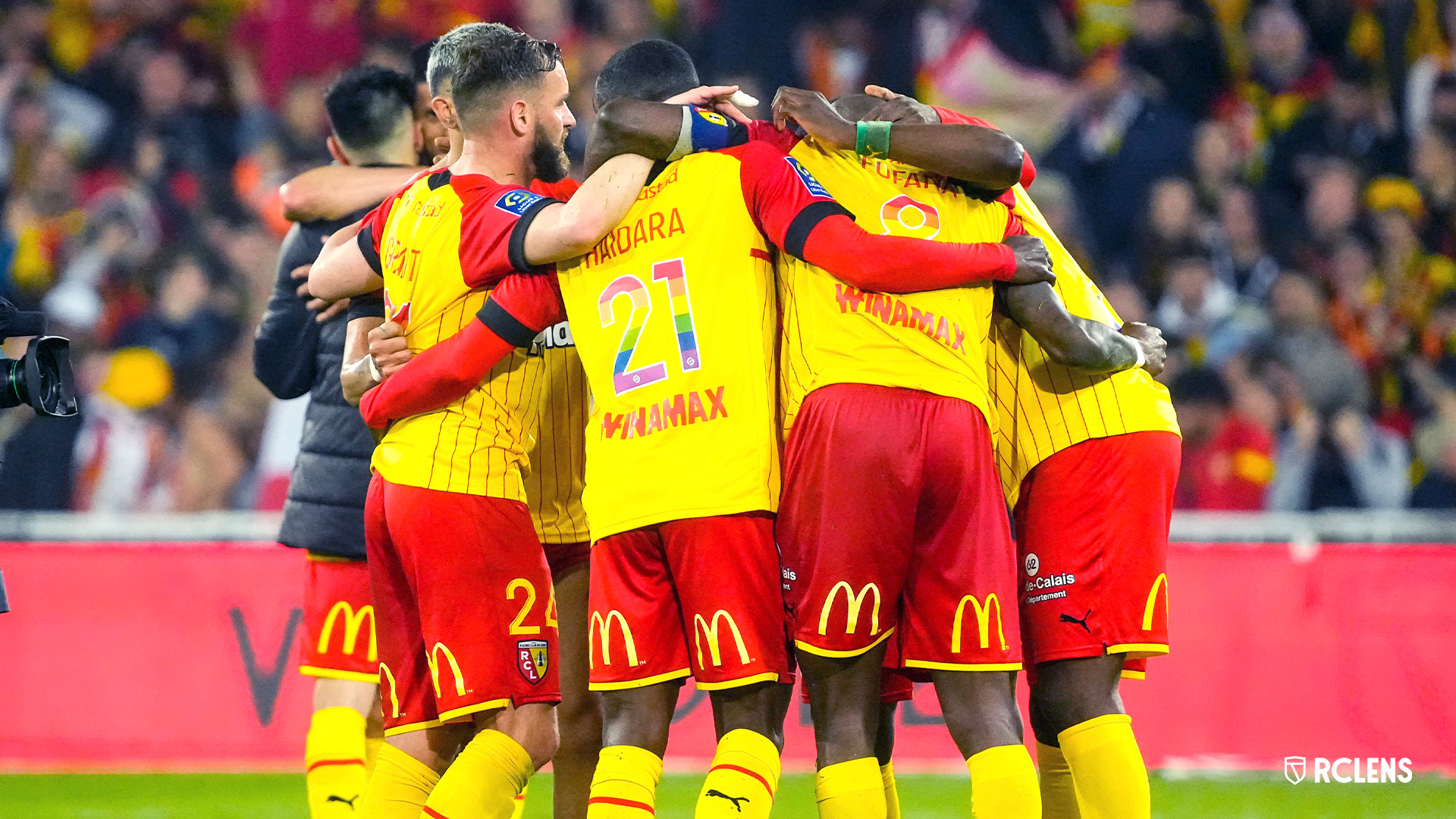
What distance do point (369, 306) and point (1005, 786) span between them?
2.17 m

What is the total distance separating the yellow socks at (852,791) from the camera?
3.52 meters

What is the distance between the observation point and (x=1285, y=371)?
8.62 metres

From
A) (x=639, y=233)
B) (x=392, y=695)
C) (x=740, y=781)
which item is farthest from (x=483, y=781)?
(x=639, y=233)

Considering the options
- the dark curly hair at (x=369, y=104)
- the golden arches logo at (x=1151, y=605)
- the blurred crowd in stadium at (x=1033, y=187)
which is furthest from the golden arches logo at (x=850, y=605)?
the blurred crowd in stadium at (x=1033, y=187)

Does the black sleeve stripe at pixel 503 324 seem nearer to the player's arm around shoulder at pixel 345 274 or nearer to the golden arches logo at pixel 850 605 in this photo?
the player's arm around shoulder at pixel 345 274

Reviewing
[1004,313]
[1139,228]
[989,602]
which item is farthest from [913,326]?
[1139,228]

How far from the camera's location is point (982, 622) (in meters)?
3.58

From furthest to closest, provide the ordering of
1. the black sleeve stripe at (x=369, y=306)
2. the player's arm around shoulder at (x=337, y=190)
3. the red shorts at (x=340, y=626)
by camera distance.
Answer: the player's arm around shoulder at (x=337, y=190), the red shorts at (x=340, y=626), the black sleeve stripe at (x=369, y=306)

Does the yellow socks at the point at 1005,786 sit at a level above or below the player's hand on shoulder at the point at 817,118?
below

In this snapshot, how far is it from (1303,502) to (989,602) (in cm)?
537

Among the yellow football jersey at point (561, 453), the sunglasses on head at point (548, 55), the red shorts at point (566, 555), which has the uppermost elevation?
the sunglasses on head at point (548, 55)

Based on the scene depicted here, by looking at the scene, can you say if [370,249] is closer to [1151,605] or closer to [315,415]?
[315,415]

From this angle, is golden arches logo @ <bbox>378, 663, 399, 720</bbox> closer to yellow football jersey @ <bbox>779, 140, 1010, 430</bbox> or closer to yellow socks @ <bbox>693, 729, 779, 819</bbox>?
yellow socks @ <bbox>693, 729, 779, 819</bbox>

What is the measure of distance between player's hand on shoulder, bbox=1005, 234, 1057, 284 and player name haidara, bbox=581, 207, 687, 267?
0.84 m
